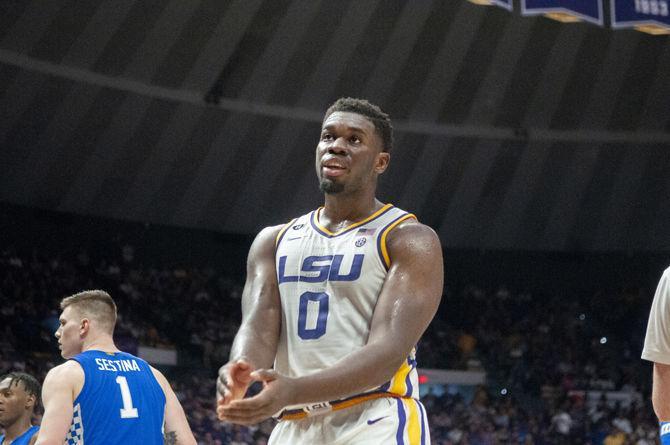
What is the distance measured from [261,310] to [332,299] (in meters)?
0.28

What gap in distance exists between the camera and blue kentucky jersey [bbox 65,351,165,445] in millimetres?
5672

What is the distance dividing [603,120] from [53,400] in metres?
21.1

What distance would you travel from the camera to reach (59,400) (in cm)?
545

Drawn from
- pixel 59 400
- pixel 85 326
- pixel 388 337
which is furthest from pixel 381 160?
pixel 85 326

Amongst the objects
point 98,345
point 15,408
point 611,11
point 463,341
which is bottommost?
point 15,408

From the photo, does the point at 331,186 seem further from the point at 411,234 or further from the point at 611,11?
the point at 611,11

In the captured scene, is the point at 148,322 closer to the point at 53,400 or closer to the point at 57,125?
the point at 57,125

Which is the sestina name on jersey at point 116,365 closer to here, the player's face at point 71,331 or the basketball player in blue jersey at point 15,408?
the player's face at point 71,331

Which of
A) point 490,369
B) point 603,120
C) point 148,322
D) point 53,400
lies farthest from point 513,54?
A: point 53,400

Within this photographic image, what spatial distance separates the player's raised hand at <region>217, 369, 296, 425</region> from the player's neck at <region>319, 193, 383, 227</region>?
0.98 meters

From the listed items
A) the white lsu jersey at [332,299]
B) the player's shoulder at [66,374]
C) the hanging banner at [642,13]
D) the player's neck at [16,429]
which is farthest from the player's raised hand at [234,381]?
the hanging banner at [642,13]

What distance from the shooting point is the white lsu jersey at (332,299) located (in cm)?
366

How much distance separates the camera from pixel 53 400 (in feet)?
17.9

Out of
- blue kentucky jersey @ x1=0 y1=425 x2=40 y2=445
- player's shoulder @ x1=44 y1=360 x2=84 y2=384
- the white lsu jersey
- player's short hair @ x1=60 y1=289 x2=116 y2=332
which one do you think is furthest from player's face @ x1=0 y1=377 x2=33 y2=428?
the white lsu jersey
